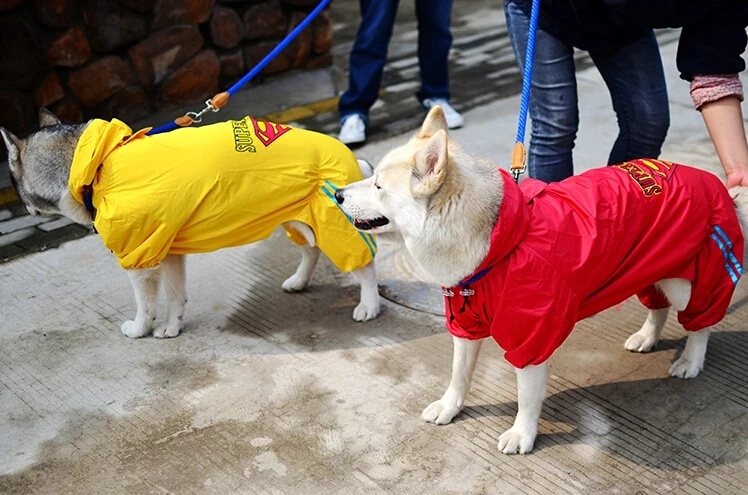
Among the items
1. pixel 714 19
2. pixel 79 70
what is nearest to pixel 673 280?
pixel 714 19

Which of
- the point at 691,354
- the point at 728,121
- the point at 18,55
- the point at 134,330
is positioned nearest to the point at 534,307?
the point at 691,354

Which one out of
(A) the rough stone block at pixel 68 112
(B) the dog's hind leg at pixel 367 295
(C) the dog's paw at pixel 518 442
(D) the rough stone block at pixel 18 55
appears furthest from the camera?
(A) the rough stone block at pixel 68 112

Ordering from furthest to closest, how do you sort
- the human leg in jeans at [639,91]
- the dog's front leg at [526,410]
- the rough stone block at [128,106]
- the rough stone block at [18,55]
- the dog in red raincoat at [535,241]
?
1. the rough stone block at [128,106]
2. the rough stone block at [18,55]
3. the human leg in jeans at [639,91]
4. the dog's front leg at [526,410]
5. the dog in red raincoat at [535,241]

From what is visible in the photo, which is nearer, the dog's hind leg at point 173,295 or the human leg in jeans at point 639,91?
the human leg in jeans at point 639,91

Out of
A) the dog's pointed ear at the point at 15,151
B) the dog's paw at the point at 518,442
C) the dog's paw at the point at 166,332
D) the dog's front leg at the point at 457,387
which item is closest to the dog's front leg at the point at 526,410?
the dog's paw at the point at 518,442

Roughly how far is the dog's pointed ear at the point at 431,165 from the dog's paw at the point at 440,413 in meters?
0.98

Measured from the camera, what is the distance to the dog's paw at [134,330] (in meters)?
4.01

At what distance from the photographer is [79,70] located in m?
6.03

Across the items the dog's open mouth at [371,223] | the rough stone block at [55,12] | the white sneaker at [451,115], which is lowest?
the white sneaker at [451,115]

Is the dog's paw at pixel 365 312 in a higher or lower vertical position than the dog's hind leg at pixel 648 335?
lower

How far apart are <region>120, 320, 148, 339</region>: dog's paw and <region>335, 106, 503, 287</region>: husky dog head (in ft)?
4.95

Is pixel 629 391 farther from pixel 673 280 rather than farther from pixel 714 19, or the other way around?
pixel 714 19

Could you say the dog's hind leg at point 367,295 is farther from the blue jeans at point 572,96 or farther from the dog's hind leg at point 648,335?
the dog's hind leg at point 648,335

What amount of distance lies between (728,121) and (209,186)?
224 cm
